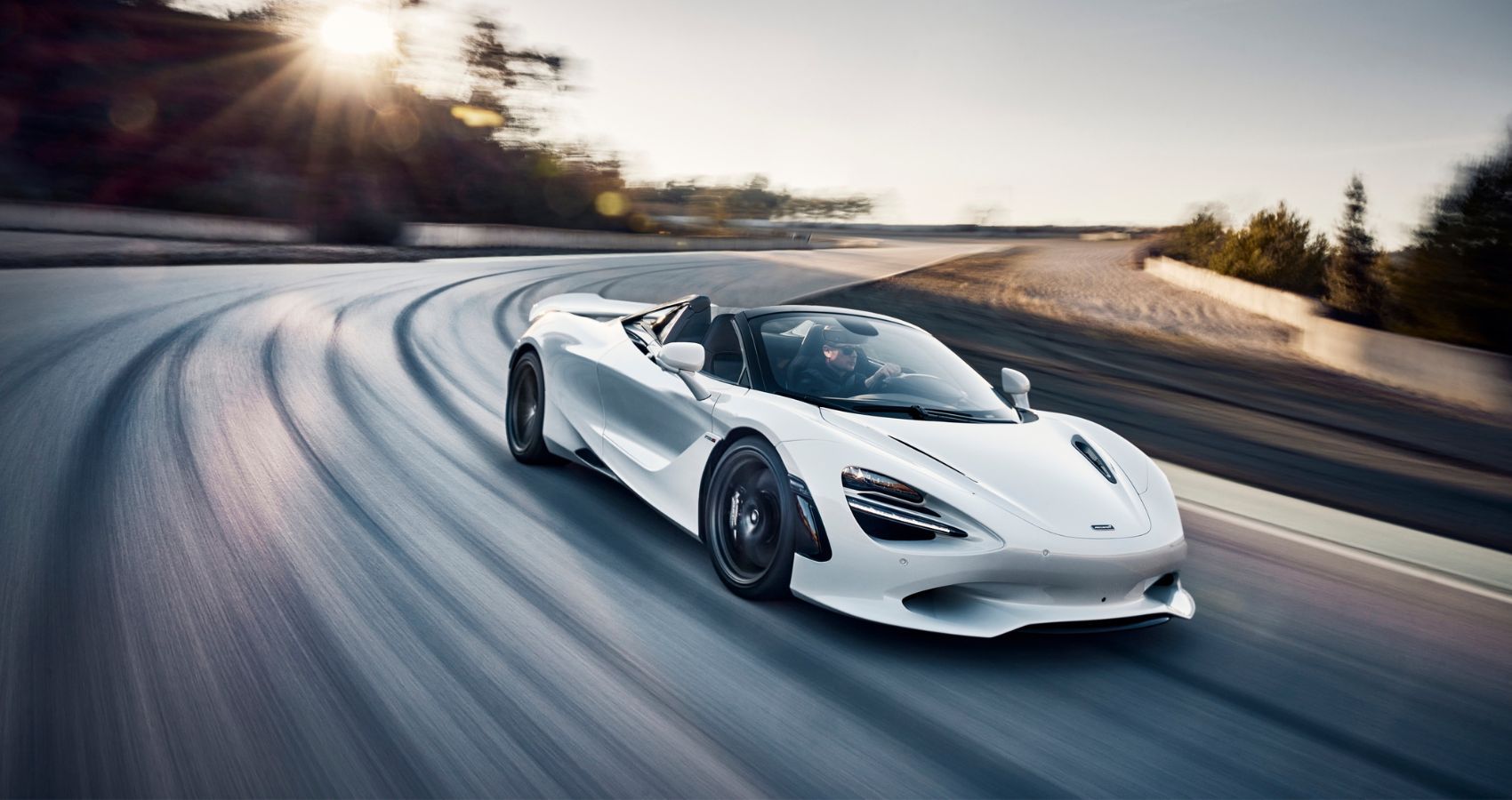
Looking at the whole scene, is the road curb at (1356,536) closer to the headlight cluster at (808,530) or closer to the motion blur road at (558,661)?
the motion blur road at (558,661)

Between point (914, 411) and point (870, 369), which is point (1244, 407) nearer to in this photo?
point (870, 369)

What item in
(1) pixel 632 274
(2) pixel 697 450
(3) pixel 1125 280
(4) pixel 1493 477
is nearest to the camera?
(2) pixel 697 450

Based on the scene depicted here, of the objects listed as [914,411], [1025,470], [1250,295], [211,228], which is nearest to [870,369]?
[914,411]

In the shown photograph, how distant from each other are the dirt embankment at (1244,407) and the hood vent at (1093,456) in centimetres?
307

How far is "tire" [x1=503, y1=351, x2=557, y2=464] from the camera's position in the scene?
567 cm

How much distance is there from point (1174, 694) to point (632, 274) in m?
22.5

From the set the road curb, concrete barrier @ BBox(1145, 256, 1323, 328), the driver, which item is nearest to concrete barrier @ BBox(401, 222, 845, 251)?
concrete barrier @ BBox(1145, 256, 1323, 328)

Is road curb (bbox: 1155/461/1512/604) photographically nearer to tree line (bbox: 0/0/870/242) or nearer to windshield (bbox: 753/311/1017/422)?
windshield (bbox: 753/311/1017/422)

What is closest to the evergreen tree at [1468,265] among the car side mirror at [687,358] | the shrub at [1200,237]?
the car side mirror at [687,358]

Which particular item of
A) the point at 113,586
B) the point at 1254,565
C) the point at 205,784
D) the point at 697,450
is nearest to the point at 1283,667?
the point at 1254,565

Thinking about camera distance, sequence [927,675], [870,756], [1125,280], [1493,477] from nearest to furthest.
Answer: [870,756] < [927,675] < [1493,477] < [1125,280]

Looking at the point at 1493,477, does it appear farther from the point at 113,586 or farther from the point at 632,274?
the point at 632,274

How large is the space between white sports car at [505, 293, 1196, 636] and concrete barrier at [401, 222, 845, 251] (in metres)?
29.0

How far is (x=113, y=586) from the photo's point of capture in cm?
354
